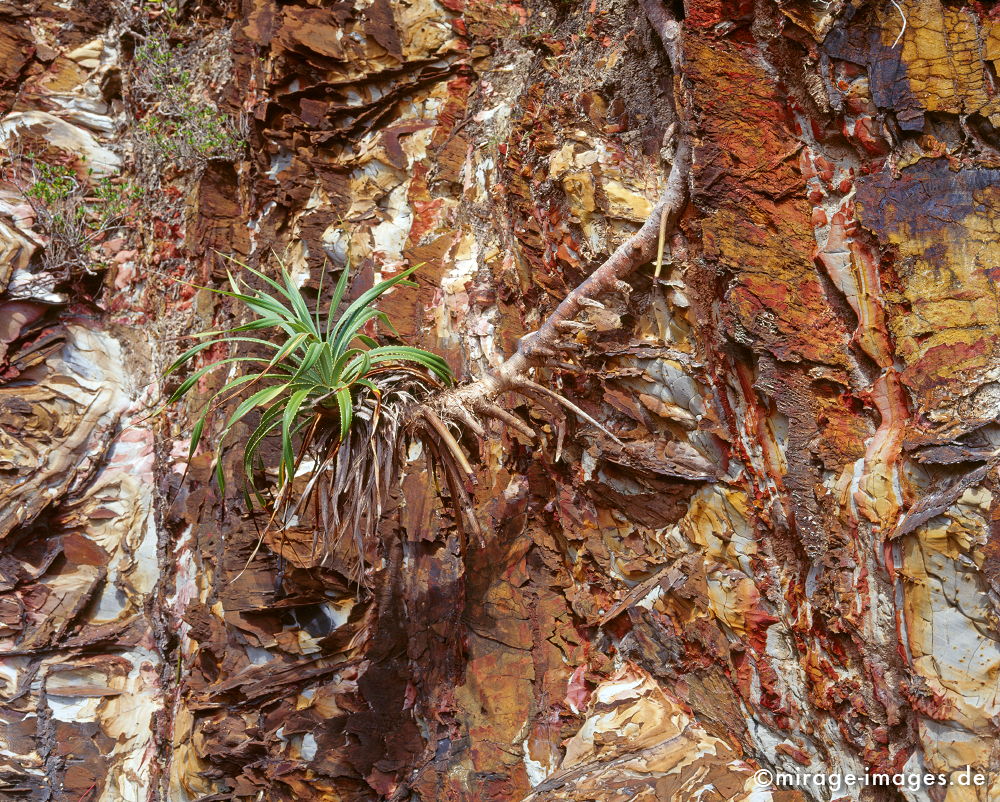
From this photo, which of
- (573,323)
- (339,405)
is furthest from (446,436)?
(573,323)

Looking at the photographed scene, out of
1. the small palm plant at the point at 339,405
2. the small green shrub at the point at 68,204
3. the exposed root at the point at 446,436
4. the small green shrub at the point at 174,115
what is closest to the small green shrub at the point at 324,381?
the small palm plant at the point at 339,405

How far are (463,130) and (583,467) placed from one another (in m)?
1.91

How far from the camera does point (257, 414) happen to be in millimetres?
3373

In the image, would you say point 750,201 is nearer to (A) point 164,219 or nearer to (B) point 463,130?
(B) point 463,130

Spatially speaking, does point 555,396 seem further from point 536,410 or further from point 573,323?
point 536,410

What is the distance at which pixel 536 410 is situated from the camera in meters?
3.07

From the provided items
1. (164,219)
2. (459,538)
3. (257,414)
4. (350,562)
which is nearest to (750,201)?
(459,538)

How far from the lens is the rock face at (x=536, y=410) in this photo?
2068 millimetres

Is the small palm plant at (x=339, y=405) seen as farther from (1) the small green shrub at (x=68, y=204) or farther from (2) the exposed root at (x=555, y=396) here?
(1) the small green shrub at (x=68, y=204)

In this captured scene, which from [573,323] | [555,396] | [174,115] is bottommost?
[555,396]

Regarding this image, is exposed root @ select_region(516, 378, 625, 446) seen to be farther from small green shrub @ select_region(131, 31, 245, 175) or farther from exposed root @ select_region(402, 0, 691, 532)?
small green shrub @ select_region(131, 31, 245, 175)

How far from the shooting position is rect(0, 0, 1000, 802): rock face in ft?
6.79

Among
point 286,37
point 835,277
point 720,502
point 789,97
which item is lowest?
point 720,502

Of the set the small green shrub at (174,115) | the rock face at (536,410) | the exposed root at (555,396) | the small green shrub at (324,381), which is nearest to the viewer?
the rock face at (536,410)
